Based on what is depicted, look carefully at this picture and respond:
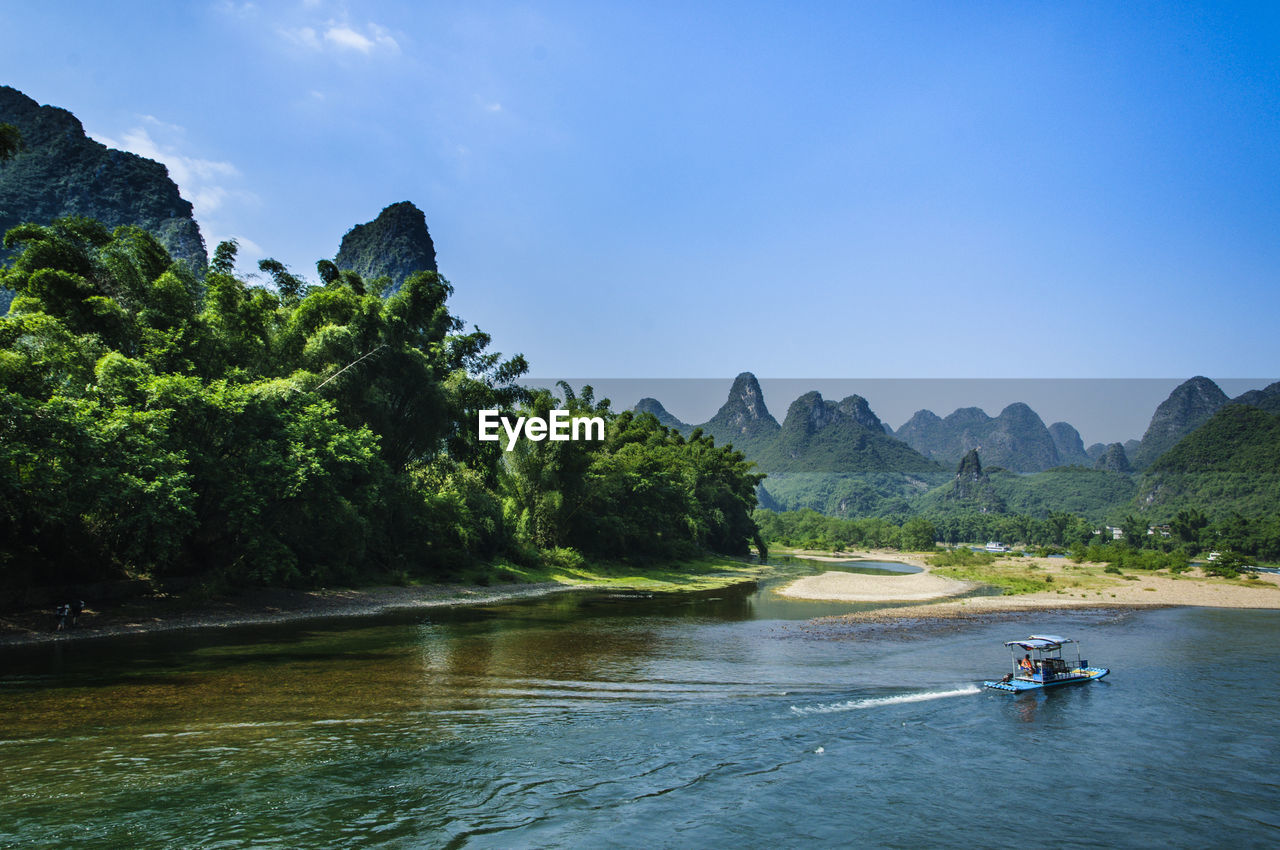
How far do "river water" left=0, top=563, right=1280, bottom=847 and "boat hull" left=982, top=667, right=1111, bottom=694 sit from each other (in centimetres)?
38

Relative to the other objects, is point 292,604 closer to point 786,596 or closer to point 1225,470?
point 786,596

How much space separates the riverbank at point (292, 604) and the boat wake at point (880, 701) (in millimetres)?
20261

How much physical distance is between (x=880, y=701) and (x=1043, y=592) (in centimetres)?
3826

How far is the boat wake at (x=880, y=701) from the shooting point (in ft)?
54.1

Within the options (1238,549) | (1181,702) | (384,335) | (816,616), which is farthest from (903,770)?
(1238,549)

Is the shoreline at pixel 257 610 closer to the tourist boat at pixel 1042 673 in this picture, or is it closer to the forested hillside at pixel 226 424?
the forested hillside at pixel 226 424

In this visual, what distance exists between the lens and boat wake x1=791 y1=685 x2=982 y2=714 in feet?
54.1

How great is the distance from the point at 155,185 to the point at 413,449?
107 m

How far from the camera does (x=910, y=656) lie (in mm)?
23594

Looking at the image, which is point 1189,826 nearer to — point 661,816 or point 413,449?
point 661,816

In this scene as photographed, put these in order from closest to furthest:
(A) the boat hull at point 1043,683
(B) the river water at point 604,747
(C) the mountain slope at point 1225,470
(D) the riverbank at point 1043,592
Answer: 1. (B) the river water at point 604,747
2. (A) the boat hull at point 1043,683
3. (D) the riverbank at point 1043,592
4. (C) the mountain slope at point 1225,470

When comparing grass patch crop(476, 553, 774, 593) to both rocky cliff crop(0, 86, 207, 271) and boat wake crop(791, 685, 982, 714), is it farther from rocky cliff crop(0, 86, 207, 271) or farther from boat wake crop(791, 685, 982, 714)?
rocky cliff crop(0, 86, 207, 271)

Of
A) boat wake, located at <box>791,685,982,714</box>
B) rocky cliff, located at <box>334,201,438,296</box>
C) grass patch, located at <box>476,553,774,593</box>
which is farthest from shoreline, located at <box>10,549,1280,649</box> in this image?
rocky cliff, located at <box>334,201,438,296</box>

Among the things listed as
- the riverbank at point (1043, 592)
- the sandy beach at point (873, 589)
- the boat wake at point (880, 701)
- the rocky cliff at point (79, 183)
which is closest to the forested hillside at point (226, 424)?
the boat wake at point (880, 701)
